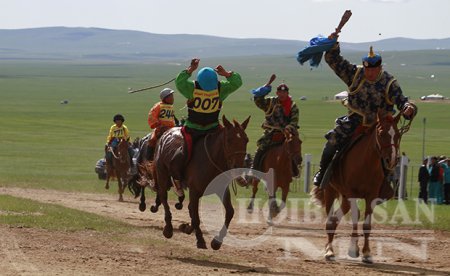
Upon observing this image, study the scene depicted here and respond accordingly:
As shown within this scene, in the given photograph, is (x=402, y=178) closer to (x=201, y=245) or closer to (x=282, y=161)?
(x=282, y=161)

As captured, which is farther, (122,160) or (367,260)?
(122,160)

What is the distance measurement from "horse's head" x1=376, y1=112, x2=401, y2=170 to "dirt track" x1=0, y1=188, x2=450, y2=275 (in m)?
1.40

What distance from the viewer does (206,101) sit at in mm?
14297

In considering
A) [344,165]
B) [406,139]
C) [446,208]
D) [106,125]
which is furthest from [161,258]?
[106,125]

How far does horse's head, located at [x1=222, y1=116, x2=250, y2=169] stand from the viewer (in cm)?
1330

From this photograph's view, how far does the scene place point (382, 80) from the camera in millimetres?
13617

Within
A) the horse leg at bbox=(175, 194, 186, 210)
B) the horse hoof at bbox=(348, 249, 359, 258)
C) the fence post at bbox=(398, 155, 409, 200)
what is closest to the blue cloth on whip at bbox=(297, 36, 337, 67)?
the horse hoof at bbox=(348, 249, 359, 258)

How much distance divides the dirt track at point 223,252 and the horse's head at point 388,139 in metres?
1.40

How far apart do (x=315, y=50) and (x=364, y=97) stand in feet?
3.91

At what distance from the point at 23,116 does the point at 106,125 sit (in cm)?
1367

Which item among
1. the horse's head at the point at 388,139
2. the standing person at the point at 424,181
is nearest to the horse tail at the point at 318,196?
the horse's head at the point at 388,139

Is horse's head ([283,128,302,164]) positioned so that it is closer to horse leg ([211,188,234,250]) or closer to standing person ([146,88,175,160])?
standing person ([146,88,175,160])

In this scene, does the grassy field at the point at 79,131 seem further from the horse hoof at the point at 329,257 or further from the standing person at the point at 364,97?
the horse hoof at the point at 329,257

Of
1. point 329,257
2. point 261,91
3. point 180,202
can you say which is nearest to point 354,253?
point 329,257
